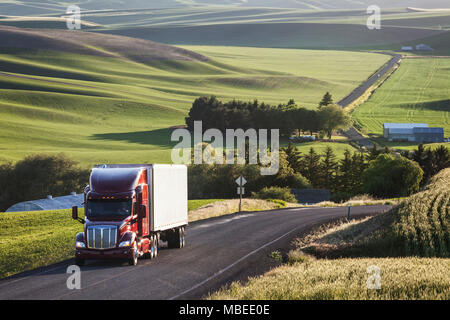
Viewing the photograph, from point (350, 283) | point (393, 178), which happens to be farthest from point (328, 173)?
point (350, 283)

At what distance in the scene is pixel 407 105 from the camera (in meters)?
162

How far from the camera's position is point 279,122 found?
415 ft

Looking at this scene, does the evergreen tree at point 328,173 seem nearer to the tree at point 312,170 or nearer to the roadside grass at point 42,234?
the tree at point 312,170

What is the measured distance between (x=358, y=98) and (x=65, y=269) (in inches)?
5972

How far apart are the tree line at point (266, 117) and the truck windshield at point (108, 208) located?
10142 cm

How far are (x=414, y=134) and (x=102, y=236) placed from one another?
108 metres

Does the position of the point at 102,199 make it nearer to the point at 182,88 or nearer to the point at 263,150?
the point at 263,150

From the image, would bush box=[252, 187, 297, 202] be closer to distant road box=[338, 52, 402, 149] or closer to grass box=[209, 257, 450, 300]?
distant road box=[338, 52, 402, 149]

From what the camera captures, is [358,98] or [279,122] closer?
[279,122]

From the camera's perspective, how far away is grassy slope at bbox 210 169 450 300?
16938 millimetres

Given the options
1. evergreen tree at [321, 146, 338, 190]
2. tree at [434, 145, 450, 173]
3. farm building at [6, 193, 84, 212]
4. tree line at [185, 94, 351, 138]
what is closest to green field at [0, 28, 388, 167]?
tree line at [185, 94, 351, 138]

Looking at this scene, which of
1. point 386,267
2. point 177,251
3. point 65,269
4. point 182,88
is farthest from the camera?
point 182,88
